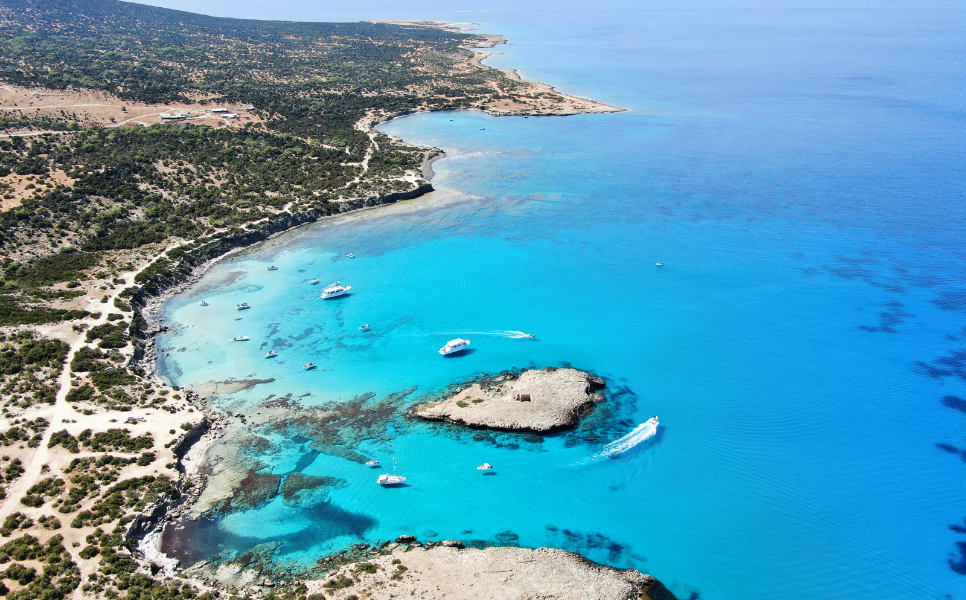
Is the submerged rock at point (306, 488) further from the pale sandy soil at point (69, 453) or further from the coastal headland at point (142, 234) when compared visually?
the pale sandy soil at point (69, 453)

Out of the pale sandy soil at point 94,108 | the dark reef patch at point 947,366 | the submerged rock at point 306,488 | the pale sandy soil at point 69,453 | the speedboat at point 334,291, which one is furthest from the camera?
the pale sandy soil at point 94,108

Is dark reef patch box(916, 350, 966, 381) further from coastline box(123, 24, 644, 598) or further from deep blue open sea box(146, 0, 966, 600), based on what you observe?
coastline box(123, 24, 644, 598)

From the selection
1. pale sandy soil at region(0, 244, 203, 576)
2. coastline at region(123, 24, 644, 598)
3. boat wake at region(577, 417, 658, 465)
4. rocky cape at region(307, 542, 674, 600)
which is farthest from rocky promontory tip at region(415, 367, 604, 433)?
pale sandy soil at region(0, 244, 203, 576)

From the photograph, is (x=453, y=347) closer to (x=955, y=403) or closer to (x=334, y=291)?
(x=334, y=291)

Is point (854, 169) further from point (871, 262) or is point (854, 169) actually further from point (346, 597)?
point (346, 597)

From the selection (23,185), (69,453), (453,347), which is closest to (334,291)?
(453,347)

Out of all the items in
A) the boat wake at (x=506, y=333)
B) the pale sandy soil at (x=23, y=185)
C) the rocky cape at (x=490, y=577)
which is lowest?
the rocky cape at (x=490, y=577)

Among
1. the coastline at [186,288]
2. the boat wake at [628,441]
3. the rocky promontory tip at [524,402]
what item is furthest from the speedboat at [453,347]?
the coastline at [186,288]
